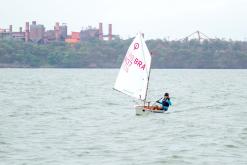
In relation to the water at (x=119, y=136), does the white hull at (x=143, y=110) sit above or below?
above

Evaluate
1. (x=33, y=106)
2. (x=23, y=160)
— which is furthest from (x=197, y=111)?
(x=23, y=160)

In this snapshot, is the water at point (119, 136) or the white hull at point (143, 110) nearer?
the water at point (119, 136)

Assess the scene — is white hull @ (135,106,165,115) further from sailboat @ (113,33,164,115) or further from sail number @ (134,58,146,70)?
sail number @ (134,58,146,70)

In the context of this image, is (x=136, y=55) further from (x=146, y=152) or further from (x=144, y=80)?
(x=146, y=152)

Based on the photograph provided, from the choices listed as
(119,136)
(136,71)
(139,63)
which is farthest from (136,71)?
(119,136)

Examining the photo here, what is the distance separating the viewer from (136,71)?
44.7 m

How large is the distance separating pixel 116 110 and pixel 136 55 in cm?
753

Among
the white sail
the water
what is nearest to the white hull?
the water

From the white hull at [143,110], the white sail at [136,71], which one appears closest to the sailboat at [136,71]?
the white sail at [136,71]

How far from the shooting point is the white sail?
44.5 metres

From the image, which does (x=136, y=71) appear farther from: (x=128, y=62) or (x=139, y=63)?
(x=128, y=62)

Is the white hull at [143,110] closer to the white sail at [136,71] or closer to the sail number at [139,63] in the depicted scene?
the white sail at [136,71]

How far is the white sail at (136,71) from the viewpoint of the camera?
4450 cm

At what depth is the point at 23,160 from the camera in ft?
88.4
